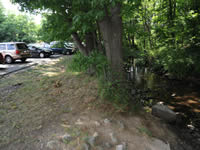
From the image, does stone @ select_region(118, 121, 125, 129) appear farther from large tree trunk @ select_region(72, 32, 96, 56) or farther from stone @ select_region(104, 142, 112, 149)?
large tree trunk @ select_region(72, 32, 96, 56)

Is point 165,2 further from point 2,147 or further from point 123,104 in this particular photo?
point 2,147

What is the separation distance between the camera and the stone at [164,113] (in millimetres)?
5039

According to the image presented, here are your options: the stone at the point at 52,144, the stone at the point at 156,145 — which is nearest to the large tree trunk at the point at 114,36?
the stone at the point at 156,145

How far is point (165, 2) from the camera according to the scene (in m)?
13.2

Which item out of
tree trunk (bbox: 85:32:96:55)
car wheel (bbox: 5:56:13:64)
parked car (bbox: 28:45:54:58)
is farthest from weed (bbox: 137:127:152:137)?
parked car (bbox: 28:45:54:58)

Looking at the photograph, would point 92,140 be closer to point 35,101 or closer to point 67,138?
point 67,138

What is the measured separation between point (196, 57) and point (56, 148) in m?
8.88

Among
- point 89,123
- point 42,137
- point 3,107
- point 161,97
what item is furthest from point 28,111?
point 161,97

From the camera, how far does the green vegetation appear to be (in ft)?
73.9

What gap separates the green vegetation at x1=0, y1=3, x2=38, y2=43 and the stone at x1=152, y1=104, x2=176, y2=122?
68.7 feet

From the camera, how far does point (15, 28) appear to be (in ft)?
77.8

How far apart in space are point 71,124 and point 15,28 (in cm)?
2529

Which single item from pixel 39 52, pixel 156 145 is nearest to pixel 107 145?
pixel 156 145

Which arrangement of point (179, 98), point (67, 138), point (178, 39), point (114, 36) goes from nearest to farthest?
point (67, 138)
point (114, 36)
point (179, 98)
point (178, 39)
